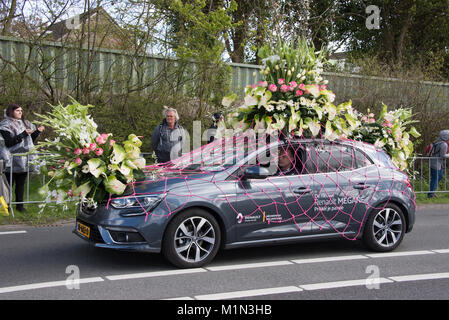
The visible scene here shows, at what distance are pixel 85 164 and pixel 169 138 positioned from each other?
378 centimetres

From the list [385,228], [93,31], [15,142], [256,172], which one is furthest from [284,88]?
[93,31]

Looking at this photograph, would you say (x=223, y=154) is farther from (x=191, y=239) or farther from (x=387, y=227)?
(x=387, y=227)

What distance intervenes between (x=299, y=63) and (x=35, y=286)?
4339 mm

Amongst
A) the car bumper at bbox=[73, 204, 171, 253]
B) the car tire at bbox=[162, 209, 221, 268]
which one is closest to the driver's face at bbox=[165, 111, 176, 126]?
the car tire at bbox=[162, 209, 221, 268]

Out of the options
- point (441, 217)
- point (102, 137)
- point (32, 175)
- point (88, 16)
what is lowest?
point (441, 217)

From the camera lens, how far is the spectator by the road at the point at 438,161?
14039 mm

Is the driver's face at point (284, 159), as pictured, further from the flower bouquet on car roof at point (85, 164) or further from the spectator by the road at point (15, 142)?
the spectator by the road at point (15, 142)

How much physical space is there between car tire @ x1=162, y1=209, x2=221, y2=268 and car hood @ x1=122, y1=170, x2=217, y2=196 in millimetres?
354

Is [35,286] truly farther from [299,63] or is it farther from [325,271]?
[299,63]

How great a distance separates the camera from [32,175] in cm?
1019

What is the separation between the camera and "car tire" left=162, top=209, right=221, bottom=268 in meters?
6.24

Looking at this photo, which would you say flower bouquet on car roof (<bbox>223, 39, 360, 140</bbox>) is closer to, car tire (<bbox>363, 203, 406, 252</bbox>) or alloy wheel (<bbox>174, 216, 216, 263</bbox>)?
car tire (<bbox>363, 203, 406, 252</bbox>)

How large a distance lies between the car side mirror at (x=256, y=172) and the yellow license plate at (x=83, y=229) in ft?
6.56
